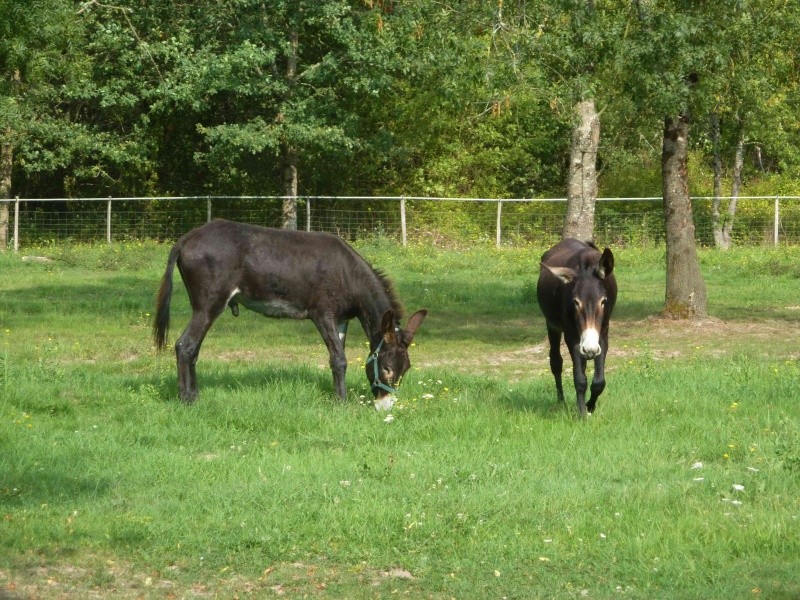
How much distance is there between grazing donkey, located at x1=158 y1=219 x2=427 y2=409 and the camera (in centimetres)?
1148

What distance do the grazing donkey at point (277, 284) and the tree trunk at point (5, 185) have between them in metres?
22.4

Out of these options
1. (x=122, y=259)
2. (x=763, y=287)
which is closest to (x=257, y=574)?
(x=763, y=287)

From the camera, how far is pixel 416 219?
3247 centimetres

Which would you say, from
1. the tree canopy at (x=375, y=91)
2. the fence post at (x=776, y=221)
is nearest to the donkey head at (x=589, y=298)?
the tree canopy at (x=375, y=91)

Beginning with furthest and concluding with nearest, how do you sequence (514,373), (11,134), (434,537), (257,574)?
(11,134) < (514,373) < (434,537) < (257,574)

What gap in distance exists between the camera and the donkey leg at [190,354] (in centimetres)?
1111

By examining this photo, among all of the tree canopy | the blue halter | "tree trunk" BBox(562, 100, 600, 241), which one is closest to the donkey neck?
the blue halter

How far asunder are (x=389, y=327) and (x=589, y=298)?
2.20 metres

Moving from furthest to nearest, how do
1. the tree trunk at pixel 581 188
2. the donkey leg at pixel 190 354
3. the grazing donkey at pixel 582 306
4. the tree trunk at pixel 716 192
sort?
the tree trunk at pixel 716 192 → the tree trunk at pixel 581 188 → the donkey leg at pixel 190 354 → the grazing donkey at pixel 582 306

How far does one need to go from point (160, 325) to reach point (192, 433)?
2.38 meters

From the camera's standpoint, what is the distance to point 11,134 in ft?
106

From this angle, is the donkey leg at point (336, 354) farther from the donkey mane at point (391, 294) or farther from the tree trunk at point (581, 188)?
the tree trunk at point (581, 188)

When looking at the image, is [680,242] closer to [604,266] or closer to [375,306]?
[375,306]

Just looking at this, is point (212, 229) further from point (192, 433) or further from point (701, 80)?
point (701, 80)
